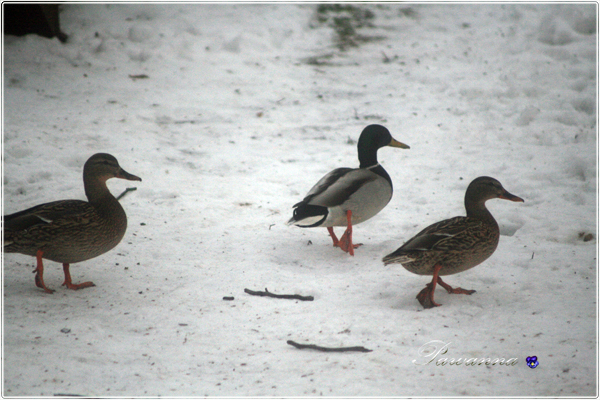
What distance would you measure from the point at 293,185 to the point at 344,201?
1.47 metres

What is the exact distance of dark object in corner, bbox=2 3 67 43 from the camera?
8.70 metres

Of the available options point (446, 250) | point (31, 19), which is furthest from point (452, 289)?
point (31, 19)

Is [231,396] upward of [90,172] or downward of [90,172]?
downward

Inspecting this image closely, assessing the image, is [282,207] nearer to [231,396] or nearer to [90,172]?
[90,172]

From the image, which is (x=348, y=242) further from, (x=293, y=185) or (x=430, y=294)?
(x=293, y=185)

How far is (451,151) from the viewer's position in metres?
6.90

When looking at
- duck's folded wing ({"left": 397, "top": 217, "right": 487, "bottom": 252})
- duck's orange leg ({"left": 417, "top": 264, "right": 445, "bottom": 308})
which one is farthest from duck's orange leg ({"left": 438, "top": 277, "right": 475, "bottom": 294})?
duck's folded wing ({"left": 397, "top": 217, "right": 487, "bottom": 252})

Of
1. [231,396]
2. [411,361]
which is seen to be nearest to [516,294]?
[411,361]

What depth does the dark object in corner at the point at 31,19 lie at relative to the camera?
8703 millimetres

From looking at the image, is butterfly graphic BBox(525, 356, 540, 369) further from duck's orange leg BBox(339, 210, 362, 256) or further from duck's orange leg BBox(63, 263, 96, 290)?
duck's orange leg BBox(63, 263, 96, 290)

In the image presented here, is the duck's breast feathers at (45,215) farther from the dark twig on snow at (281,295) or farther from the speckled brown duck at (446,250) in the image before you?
the speckled brown duck at (446,250)

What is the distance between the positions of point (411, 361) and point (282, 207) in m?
2.78

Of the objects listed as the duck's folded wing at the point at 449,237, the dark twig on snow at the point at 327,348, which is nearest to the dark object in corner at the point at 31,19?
the duck's folded wing at the point at 449,237

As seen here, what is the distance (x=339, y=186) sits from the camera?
4.97 m
